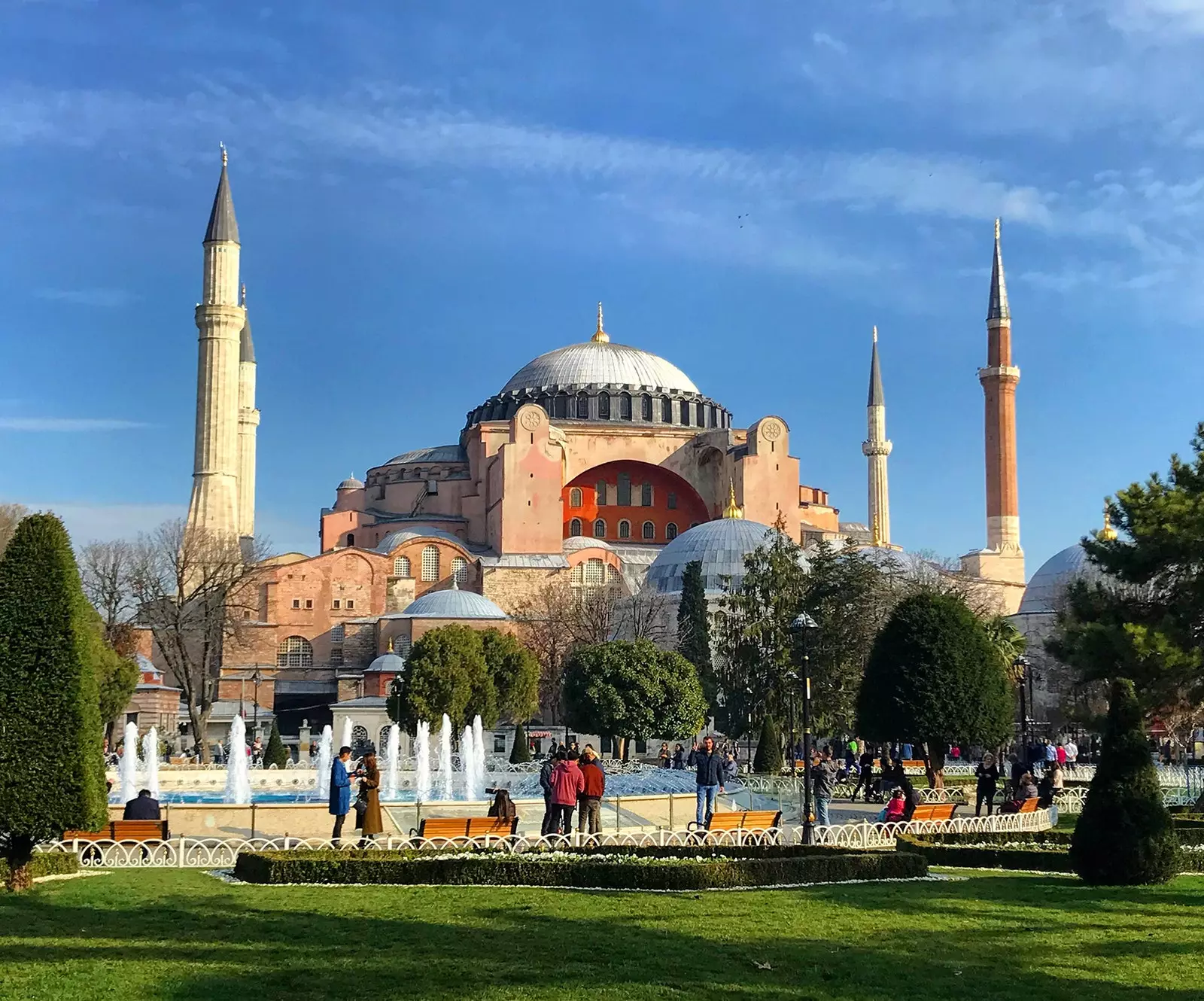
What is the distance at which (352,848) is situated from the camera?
34.0 feet

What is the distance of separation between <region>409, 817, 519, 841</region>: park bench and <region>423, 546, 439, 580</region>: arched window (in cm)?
3557

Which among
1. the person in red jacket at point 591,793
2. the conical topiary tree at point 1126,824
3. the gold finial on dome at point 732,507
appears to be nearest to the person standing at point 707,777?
the person in red jacket at point 591,793

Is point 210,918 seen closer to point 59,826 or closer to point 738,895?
point 59,826

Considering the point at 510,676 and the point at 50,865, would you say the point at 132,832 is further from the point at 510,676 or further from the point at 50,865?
the point at 510,676

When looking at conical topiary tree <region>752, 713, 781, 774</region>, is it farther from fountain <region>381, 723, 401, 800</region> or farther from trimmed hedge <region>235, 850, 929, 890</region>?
trimmed hedge <region>235, 850, 929, 890</region>

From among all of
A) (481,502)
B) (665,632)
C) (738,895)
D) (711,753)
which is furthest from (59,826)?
(481,502)

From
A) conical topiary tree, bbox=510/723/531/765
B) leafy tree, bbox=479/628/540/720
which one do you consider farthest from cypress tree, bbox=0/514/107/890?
leafy tree, bbox=479/628/540/720

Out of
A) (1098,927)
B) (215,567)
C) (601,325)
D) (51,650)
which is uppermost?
(601,325)

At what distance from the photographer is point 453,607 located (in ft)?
140

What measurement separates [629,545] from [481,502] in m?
5.19

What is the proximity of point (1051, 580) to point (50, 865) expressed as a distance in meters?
42.7

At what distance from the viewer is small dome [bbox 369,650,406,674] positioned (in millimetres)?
39781

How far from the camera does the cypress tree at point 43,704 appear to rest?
8523 millimetres

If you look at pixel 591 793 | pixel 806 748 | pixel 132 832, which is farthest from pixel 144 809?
pixel 806 748
